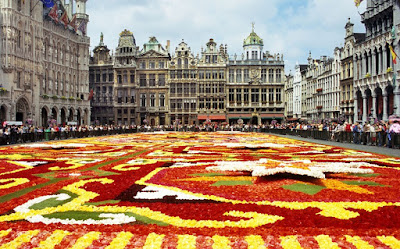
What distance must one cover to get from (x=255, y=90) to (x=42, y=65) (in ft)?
112

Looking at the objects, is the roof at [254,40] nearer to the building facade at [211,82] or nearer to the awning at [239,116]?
the building facade at [211,82]

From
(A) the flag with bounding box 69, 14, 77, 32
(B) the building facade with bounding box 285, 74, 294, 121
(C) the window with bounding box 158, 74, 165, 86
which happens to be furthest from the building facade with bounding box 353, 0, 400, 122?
(B) the building facade with bounding box 285, 74, 294, 121

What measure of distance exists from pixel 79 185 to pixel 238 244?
3.65 metres

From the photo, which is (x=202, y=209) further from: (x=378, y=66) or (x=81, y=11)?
(x=81, y=11)

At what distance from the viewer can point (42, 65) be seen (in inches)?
1811

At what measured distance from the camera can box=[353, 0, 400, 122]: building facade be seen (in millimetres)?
33125

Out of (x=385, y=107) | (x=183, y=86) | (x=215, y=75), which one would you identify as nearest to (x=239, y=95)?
(x=215, y=75)

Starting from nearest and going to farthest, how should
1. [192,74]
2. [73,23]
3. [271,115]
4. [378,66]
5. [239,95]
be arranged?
[378,66] → [73,23] → [192,74] → [271,115] → [239,95]

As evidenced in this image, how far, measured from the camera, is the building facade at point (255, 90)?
64.8m

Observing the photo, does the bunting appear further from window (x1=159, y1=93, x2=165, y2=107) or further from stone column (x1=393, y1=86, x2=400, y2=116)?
stone column (x1=393, y1=86, x2=400, y2=116)

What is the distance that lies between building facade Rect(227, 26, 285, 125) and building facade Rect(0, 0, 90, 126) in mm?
23798

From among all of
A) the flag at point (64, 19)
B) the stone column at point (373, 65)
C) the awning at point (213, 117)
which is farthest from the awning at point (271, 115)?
the flag at point (64, 19)

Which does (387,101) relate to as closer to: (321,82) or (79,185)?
(321,82)

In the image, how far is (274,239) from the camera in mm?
3693
